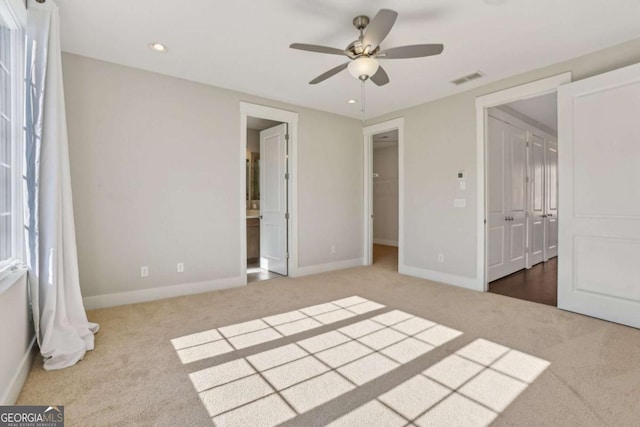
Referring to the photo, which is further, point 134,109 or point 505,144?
point 505,144

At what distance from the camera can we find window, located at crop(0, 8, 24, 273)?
2.10m

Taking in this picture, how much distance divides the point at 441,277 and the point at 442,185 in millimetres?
1347

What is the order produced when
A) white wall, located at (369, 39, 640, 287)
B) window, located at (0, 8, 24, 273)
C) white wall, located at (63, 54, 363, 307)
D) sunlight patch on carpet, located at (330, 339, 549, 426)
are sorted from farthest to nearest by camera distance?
white wall, located at (369, 39, 640, 287) → white wall, located at (63, 54, 363, 307) → window, located at (0, 8, 24, 273) → sunlight patch on carpet, located at (330, 339, 549, 426)

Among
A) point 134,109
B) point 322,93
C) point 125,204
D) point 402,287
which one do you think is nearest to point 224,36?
point 134,109

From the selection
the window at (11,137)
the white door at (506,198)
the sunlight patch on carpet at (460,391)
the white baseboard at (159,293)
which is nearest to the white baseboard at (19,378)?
the window at (11,137)

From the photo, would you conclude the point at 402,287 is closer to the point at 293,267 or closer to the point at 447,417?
the point at 293,267

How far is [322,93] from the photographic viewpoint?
14.1 feet

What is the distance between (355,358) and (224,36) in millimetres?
3009

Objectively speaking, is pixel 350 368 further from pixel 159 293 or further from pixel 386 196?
pixel 386 196

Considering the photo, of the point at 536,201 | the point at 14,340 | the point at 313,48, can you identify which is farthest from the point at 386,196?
the point at 14,340

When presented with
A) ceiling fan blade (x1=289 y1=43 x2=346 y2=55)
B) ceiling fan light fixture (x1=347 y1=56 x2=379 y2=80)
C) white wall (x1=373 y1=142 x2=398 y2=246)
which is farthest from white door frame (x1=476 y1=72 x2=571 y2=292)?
white wall (x1=373 y1=142 x2=398 y2=246)

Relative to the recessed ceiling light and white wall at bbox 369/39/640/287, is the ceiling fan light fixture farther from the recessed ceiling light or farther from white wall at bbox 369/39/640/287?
white wall at bbox 369/39/640/287

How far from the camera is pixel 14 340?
188cm

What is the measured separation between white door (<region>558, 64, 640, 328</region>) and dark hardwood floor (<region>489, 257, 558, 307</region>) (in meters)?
0.50
